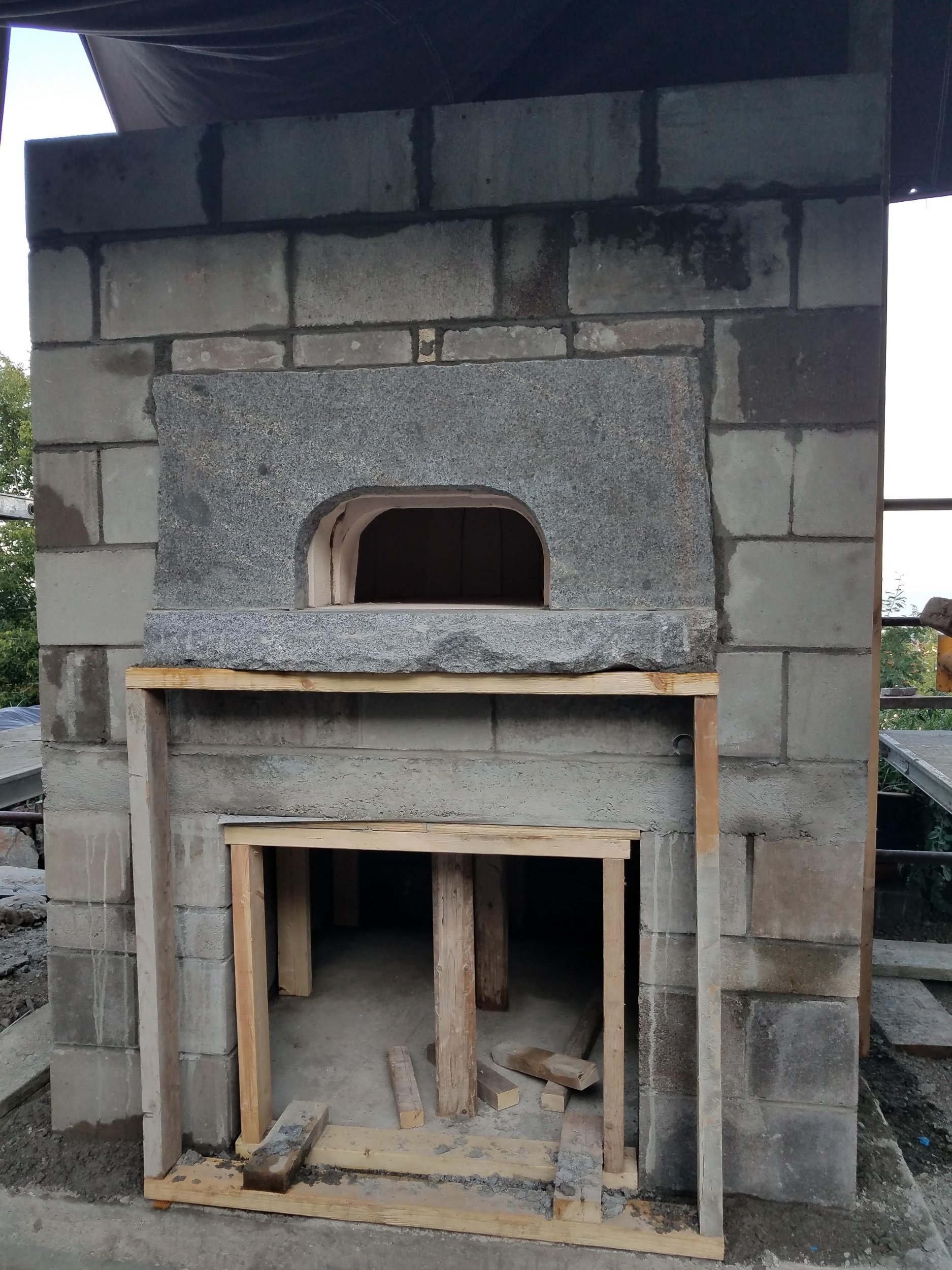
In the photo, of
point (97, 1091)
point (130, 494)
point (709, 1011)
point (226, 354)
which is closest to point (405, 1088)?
point (97, 1091)

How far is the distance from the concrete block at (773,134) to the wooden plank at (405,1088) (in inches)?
141

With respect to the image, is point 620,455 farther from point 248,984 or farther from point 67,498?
point 248,984

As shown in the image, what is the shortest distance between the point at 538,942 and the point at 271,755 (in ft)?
8.94

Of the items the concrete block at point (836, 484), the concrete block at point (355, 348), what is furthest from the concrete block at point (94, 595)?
the concrete block at point (836, 484)

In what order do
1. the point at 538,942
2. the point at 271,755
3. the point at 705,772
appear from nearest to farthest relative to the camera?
the point at 705,772, the point at 271,755, the point at 538,942

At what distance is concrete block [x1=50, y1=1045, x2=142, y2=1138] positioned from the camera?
3395 millimetres

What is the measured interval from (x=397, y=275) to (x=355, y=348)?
11.9 inches

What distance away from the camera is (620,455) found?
2.88 meters

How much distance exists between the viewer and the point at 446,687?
2893mm

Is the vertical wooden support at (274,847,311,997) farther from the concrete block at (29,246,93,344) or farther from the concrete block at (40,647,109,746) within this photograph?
the concrete block at (29,246,93,344)

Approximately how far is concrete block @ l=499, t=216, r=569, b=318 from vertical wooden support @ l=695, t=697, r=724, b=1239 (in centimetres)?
165

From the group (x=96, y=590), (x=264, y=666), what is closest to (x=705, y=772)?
(x=264, y=666)

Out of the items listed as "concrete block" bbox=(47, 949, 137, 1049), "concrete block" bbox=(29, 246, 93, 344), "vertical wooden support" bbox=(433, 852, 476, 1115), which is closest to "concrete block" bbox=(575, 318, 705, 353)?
"concrete block" bbox=(29, 246, 93, 344)

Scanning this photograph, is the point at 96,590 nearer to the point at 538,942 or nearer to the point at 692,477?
the point at 692,477
